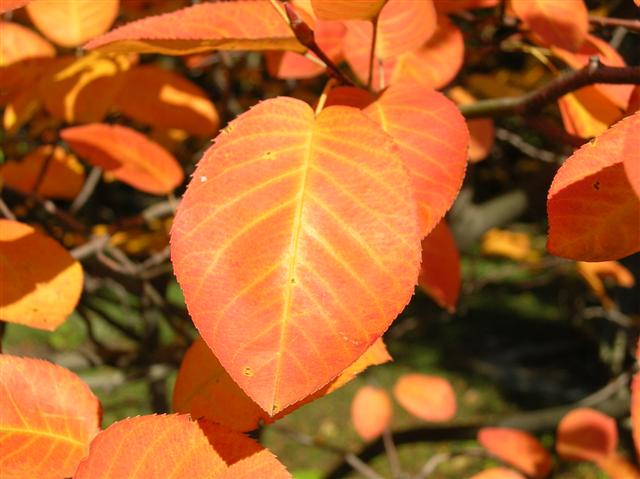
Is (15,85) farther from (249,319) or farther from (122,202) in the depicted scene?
(122,202)

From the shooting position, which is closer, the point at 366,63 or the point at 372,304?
the point at 372,304

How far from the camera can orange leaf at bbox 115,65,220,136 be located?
43.4 inches

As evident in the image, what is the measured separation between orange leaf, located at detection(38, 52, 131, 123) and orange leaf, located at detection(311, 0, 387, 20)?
535 mm

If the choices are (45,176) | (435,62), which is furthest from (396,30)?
(45,176)

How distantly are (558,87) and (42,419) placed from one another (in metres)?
0.52

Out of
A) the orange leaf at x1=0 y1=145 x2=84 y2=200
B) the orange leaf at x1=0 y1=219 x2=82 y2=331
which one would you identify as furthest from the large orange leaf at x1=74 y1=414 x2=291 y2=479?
the orange leaf at x1=0 y1=145 x2=84 y2=200

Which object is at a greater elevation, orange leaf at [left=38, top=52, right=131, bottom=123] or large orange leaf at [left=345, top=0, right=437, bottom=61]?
large orange leaf at [left=345, top=0, right=437, bottom=61]

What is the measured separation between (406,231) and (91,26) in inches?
26.5

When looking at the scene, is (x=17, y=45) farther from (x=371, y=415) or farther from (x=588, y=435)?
(x=371, y=415)

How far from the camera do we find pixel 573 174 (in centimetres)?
47

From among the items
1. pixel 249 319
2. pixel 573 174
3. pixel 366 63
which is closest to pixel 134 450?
pixel 249 319

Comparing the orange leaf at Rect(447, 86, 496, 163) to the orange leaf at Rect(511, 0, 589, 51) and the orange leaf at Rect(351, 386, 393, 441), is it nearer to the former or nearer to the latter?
the orange leaf at Rect(511, 0, 589, 51)

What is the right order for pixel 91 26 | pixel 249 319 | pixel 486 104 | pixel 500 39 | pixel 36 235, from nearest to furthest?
pixel 249 319 → pixel 36 235 → pixel 486 104 → pixel 91 26 → pixel 500 39

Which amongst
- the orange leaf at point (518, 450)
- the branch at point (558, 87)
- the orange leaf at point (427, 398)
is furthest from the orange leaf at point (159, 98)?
the orange leaf at point (427, 398)
